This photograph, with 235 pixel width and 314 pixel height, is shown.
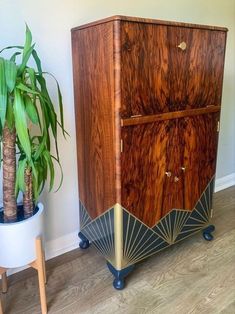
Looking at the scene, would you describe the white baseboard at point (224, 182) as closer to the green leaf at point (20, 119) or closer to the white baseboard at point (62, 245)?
the white baseboard at point (62, 245)

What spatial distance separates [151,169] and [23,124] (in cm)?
74

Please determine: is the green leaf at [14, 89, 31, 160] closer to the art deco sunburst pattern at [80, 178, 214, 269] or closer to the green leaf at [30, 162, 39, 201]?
the green leaf at [30, 162, 39, 201]

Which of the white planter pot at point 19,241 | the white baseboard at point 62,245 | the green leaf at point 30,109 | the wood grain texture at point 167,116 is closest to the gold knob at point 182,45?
the wood grain texture at point 167,116

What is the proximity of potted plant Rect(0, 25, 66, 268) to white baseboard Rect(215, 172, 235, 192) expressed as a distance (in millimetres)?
2014

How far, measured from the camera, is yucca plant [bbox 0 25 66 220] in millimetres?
1101

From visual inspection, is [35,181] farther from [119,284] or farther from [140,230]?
[119,284]

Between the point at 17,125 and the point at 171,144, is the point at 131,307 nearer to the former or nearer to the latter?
the point at 171,144

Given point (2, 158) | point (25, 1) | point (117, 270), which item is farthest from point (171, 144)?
Result: point (25, 1)

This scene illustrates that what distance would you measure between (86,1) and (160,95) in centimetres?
76

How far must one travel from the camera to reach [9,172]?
1317mm

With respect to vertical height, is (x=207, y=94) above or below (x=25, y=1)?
below

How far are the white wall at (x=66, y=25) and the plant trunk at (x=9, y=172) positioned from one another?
17.8 inches

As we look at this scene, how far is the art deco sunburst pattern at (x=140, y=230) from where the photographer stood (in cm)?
158

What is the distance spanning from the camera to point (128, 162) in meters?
1.48
